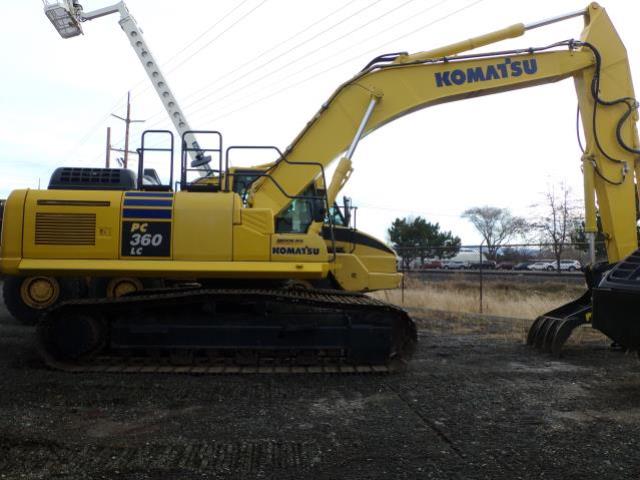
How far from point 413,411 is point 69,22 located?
22527mm

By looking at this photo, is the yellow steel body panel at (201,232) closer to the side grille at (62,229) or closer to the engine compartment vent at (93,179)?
the side grille at (62,229)

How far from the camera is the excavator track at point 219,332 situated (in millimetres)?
6555

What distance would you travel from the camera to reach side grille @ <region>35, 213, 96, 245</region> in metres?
6.59

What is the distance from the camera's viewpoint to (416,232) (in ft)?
160

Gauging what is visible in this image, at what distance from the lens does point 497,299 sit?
17.8m

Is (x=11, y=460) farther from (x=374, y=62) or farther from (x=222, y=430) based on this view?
(x=374, y=62)

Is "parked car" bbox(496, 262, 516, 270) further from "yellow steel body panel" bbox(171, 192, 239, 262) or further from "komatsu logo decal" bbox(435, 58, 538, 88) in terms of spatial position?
"yellow steel body panel" bbox(171, 192, 239, 262)

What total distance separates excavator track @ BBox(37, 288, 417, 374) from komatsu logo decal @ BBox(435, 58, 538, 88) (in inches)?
146

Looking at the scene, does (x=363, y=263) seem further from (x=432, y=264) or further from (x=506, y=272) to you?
(x=432, y=264)

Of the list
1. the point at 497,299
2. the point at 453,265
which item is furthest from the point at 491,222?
the point at 497,299

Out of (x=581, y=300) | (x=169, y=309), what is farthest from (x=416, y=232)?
(x=169, y=309)

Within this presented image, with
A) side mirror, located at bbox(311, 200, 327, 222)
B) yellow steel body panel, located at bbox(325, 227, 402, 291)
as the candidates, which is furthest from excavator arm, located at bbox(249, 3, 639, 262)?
yellow steel body panel, located at bbox(325, 227, 402, 291)

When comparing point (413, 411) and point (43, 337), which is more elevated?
point (43, 337)

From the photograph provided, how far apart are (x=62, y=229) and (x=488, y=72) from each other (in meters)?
6.29
